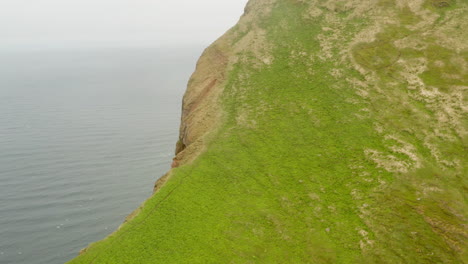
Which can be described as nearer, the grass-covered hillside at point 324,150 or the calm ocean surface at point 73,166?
the grass-covered hillside at point 324,150

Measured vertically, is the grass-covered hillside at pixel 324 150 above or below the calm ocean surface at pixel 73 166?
above

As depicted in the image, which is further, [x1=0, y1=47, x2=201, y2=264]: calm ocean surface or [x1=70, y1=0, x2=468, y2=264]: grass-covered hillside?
[x1=0, y1=47, x2=201, y2=264]: calm ocean surface

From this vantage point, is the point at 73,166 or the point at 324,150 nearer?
the point at 324,150

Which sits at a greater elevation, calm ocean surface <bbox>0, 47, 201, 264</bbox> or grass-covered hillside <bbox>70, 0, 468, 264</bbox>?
grass-covered hillside <bbox>70, 0, 468, 264</bbox>

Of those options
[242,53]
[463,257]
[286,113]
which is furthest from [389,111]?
[242,53]
